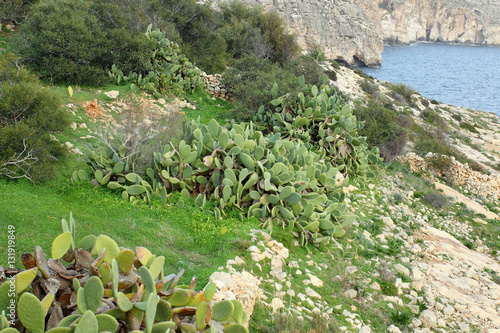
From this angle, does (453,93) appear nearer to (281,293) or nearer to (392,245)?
(392,245)

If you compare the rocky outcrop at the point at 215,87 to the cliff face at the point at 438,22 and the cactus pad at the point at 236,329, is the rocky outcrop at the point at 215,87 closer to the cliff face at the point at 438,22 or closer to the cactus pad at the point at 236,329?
the cactus pad at the point at 236,329

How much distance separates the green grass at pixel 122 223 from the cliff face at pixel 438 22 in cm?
8919

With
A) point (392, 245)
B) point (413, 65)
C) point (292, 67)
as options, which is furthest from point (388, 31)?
point (392, 245)

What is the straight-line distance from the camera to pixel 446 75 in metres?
51.2

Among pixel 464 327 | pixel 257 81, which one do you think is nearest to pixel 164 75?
pixel 257 81

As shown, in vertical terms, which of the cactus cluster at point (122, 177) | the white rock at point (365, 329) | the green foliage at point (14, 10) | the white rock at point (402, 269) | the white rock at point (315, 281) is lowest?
the white rock at point (402, 269)

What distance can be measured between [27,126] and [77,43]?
167 inches

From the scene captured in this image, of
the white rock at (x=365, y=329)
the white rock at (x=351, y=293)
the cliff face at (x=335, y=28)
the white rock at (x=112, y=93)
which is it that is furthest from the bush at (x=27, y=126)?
the cliff face at (x=335, y=28)

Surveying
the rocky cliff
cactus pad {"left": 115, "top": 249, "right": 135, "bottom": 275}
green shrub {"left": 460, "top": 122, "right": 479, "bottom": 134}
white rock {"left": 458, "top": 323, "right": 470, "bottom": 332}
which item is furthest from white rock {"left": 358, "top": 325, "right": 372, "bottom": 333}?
green shrub {"left": 460, "top": 122, "right": 479, "bottom": 134}

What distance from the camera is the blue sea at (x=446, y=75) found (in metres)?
38.6

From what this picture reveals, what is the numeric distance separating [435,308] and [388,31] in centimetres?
9119

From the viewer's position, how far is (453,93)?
133ft

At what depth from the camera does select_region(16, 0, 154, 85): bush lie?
8.36 meters

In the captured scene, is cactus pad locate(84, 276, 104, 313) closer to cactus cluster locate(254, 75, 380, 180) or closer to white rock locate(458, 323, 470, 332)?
white rock locate(458, 323, 470, 332)
